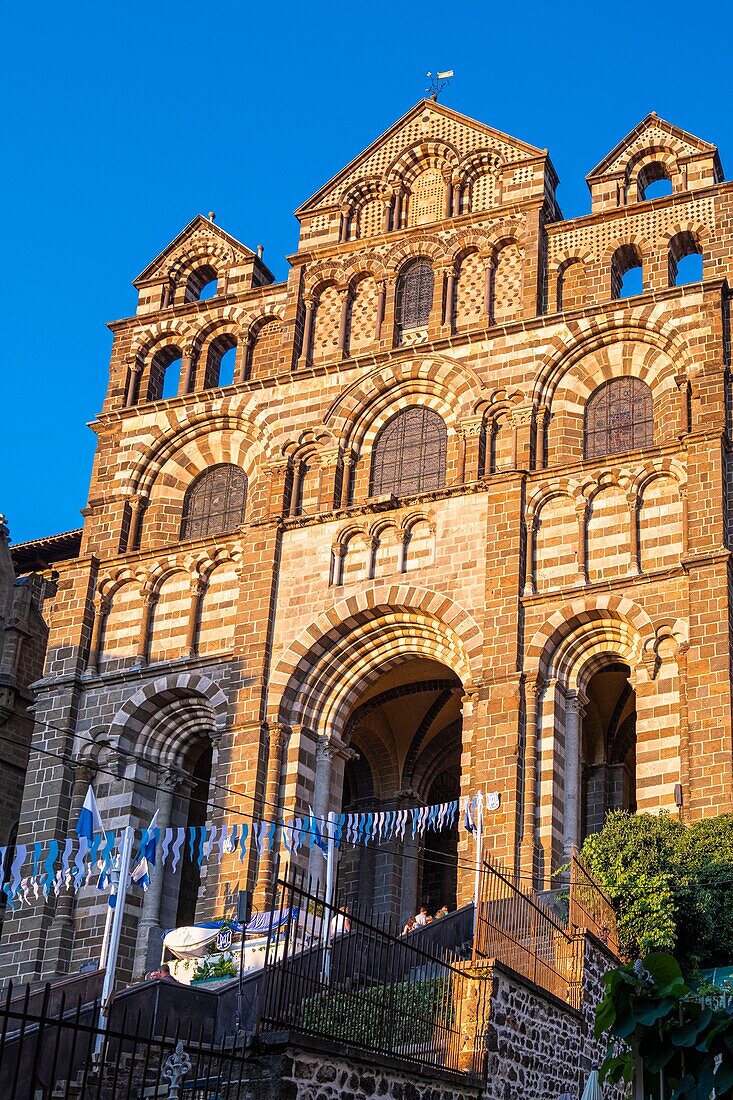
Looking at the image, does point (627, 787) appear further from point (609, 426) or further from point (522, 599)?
point (609, 426)

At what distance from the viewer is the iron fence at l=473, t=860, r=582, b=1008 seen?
20.9 metres

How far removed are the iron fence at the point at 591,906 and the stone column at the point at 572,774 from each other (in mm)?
3019

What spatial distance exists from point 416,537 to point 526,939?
38.8 feet

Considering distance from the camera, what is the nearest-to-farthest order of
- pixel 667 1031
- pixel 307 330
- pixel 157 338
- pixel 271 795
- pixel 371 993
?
pixel 667 1031 < pixel 371 993 < pixel 271 795 < pixel 307 330 < pixel 157 338

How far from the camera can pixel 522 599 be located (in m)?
30.8

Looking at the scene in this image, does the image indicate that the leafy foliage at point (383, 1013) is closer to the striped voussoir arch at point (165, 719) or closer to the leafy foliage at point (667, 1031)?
the leafy foliage at point (667, 1031)

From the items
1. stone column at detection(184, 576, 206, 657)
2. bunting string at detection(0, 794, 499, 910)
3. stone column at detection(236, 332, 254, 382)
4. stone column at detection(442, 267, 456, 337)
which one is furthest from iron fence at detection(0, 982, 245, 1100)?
stone column at detection(236, 332, 254, 382)

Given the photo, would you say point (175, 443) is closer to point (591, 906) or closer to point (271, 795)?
point (271, 795)

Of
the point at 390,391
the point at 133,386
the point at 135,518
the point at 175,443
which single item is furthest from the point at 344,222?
the point at 135,518

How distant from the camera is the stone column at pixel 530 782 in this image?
92.5ft

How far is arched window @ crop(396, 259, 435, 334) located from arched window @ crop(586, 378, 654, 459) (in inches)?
179

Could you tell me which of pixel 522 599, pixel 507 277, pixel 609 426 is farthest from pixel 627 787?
pixel 507 277

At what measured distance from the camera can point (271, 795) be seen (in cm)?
3111

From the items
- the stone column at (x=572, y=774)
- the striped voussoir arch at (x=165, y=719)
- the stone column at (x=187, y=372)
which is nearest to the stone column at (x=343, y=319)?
the stone column at (x=187, y=372)
